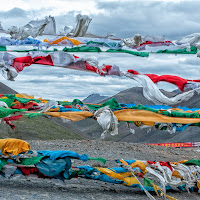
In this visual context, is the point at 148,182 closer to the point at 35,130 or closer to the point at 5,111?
the point at 5,111

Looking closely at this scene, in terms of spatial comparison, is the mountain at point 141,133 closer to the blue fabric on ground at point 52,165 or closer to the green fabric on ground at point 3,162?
the blue fabric on ground at point 52,165

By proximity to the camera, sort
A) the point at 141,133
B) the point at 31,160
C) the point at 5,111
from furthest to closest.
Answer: the point at 141,133 < the point at 31,160 < the point at 5,111

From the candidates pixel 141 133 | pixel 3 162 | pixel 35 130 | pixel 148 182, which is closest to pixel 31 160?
pixel 3 162

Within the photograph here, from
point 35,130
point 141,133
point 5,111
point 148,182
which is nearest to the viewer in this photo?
point 5,111

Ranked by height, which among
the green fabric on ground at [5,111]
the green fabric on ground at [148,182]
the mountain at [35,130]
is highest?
the green fabric on ground at [5,111]

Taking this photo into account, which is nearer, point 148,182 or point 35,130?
point 148,182

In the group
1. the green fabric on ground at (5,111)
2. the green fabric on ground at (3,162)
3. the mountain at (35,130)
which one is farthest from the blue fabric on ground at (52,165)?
the mountain at (35,130)

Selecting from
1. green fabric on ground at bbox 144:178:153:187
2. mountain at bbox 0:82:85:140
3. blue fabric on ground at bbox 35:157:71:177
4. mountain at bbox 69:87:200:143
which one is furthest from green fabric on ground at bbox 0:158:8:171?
mountain at bbox 69:87:200:143

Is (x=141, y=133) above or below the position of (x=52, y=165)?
below

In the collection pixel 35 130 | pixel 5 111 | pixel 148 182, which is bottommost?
pixel 35 130

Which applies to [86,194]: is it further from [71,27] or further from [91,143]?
[91,143]

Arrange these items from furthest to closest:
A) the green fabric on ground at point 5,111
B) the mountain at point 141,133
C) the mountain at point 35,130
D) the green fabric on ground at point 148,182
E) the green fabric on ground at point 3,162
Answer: the mountain at point 141,133 → the mountain at point 35,130 → the green fabric on ground at point 148,182 → the green fabric on ground at point 3,162 → the green fabric on ground at point 5,111

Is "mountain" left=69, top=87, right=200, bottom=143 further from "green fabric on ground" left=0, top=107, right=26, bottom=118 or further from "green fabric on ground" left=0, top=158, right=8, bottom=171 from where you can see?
"green fabric on ground" left=0, top=107, right=26, bottom=118

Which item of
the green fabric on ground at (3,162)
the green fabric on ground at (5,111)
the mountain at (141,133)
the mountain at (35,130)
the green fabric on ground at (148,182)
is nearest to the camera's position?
the green fabric on ground at (5,111)
